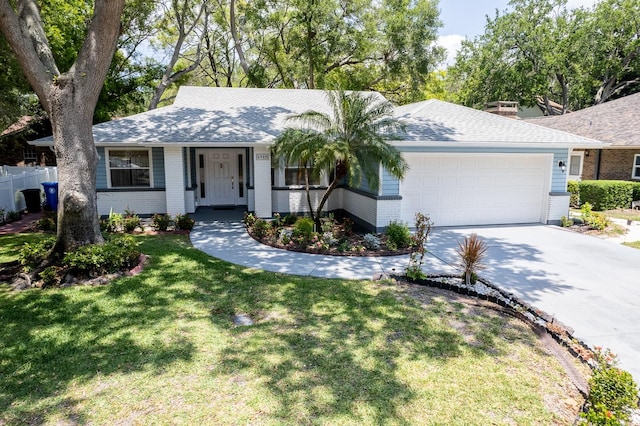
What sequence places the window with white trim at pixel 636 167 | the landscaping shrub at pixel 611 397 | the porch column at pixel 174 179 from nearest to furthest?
the landscaping shrub at pixel 611 397 → the porch column at pixel 174 179 → the window with white trim at pixel 636 167

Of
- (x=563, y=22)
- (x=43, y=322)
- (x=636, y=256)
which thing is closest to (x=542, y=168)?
(x=636, y=256)

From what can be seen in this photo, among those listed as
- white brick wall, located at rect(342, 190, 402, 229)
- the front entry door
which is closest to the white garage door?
white brick wall, located at rect(342, 190, 402, 229)

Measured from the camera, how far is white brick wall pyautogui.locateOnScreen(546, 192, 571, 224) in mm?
12438

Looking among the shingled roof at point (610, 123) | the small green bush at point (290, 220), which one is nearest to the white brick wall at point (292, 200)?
the small green bush at point (290, 220)

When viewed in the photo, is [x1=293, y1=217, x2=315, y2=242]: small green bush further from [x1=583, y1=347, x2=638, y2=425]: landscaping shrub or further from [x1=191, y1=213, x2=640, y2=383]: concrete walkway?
[x1=583, y1=347, x2=638, y2=425]: landscaping shrub

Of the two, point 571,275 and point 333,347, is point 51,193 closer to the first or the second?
point 333,347

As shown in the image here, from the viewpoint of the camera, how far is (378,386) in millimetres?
4137

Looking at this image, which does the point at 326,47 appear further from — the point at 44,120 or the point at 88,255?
the point at 88,255

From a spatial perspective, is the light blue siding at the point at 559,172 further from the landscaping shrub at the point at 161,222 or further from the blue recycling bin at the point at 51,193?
the blue recycling bin at the point at 51,193

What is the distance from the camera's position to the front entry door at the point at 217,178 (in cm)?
1484

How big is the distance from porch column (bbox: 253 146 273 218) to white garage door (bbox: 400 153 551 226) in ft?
14.2

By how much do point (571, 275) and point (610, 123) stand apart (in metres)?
16.0

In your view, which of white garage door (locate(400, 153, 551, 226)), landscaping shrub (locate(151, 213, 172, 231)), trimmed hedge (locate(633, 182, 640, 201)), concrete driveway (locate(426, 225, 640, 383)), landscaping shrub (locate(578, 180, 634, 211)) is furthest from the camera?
trimmed hedge (locate(633, 182, 640, 201))

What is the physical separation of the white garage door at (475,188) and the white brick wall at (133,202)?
7.80m
